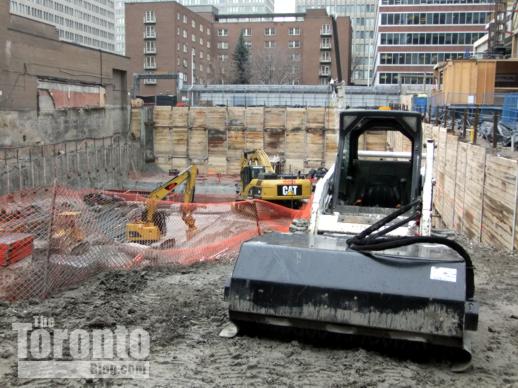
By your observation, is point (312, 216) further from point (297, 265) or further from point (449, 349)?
point (449, 349)

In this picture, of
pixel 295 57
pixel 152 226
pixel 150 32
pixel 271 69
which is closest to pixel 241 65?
pixel 271 69

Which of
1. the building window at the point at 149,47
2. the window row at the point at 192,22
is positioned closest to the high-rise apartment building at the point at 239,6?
the window row at the point at 192,22

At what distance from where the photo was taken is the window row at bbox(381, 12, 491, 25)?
288ft

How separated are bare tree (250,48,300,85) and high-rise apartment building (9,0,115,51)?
160 ft

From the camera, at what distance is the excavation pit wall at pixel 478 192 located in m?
10.4

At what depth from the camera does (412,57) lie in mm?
90938

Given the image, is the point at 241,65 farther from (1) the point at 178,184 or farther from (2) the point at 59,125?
(1) the point at 178,184

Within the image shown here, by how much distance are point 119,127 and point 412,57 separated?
62.4 meters

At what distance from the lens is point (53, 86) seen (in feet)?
112

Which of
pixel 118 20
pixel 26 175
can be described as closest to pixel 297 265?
pixel 26 175

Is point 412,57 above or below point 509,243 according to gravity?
above

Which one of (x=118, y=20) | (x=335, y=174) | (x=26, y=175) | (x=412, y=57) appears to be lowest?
(x=26, y=175)

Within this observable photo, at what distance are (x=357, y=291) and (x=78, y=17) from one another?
149095mm

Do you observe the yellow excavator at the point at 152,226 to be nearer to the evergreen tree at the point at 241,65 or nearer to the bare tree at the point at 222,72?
the evergreen tree at the point at 241,65
